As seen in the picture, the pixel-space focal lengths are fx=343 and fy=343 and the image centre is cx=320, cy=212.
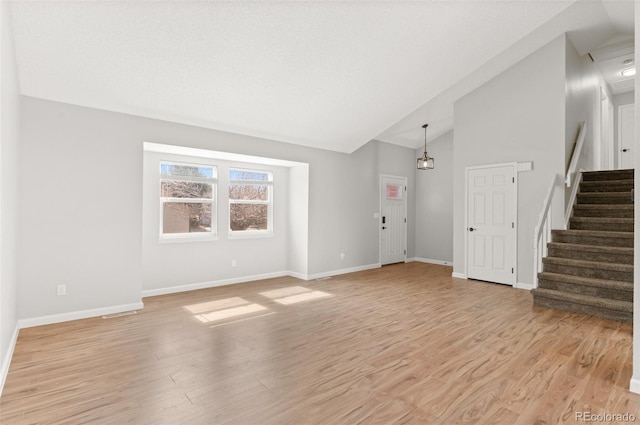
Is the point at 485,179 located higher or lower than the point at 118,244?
higher

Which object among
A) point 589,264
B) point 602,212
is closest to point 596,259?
point 589,264

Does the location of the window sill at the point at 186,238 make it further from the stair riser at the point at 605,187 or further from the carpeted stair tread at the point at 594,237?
the stair riser at the point at 605,187

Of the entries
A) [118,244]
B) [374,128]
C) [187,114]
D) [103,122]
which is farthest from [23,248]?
[374,128]

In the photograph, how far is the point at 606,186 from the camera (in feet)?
18.4

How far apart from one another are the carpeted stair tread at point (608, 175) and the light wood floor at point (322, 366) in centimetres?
297

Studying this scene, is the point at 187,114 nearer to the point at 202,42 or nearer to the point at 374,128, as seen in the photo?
the point at 202,42

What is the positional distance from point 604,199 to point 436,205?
3.35 m

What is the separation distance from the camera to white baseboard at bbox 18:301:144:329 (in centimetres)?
368

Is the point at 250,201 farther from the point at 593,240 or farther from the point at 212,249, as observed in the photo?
the point at 593,240

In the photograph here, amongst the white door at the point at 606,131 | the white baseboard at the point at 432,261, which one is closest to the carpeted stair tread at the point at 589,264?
the white baseboard at the point at 432,261

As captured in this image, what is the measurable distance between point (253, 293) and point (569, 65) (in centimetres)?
617

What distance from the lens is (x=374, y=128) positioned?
20.1 feet

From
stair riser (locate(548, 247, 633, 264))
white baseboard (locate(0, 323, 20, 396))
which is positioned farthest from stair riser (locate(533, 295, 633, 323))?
white baseboard (locate(0, 323, 20, 396))

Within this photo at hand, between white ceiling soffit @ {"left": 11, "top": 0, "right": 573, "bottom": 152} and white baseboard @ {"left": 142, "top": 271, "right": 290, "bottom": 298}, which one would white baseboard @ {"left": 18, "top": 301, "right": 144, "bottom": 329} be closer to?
white baseboard @ {"left": 142, "top": 271, "right": 290, "bottom": 298}
